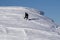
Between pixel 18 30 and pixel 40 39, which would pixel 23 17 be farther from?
pixel 40 39

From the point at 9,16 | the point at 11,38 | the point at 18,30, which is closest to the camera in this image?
the point at 11,38

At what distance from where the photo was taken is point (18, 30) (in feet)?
9.48

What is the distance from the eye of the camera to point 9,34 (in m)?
2.80

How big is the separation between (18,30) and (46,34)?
60cm

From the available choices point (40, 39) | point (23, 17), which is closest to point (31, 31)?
point (40, 39)

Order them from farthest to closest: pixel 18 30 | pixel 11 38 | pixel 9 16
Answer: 1. pixel 9 16
2. pixel 18 30
3. pixel 11 38

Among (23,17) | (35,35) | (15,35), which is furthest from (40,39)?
(23,17)

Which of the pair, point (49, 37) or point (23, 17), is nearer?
point (49, 37)

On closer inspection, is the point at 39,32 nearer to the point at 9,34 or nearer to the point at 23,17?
the point at 9,34

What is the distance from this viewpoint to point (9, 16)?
3977 mm

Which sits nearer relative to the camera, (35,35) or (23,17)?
(35,35)

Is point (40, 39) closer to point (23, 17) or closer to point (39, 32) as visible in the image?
point (39, 32)

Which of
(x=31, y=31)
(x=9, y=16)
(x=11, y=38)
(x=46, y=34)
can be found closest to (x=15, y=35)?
(x=11, y=38)

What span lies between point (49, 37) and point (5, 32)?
915mm
